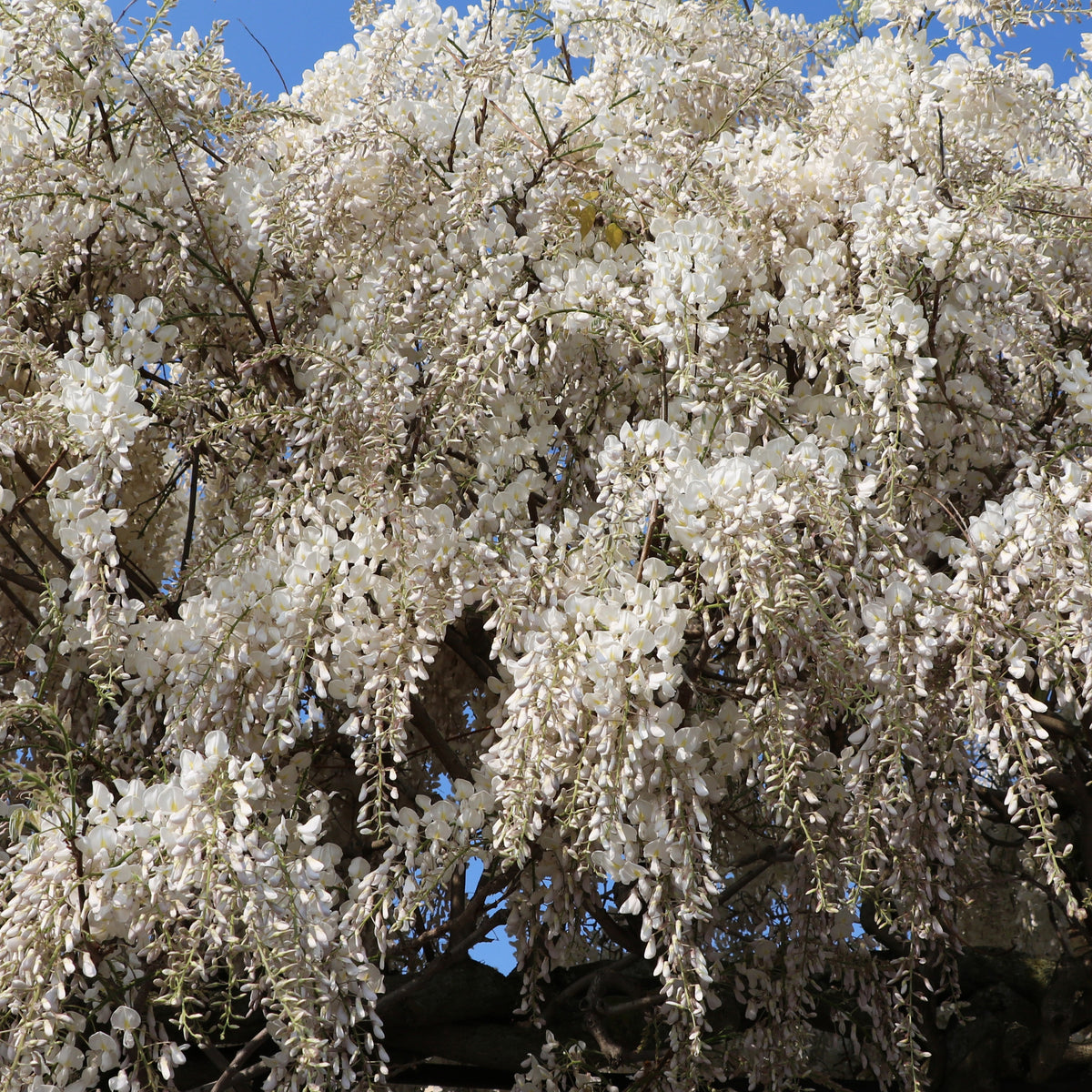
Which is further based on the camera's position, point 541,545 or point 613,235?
point 613,235

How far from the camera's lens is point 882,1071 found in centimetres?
287

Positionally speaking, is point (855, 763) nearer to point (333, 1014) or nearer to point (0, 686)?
point (333, 1014)

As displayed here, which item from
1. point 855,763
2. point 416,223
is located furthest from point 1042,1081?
point 416,223

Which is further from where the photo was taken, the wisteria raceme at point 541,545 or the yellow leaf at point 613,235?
the yellow leaf at point 613,235

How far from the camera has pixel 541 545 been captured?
2.40 m

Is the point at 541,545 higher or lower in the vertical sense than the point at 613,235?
lower

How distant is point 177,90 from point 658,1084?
2457mm

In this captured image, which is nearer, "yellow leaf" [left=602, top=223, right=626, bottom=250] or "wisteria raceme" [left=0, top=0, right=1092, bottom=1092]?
"wisteria raceme" [left=0, top=0, right=1092, bottom=1092]

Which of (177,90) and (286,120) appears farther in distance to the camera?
(286,120)

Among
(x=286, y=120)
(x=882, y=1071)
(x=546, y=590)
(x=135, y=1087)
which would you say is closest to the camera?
(x=135, y=1087)

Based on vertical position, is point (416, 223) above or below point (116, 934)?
above

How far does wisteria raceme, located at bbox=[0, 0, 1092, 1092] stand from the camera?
212 cm

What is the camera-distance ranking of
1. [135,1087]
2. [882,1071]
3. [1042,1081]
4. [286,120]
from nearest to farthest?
[135,1087] < [882,1071] < [1042,1081] < [286,120]

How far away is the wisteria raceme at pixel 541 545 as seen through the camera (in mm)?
2117
